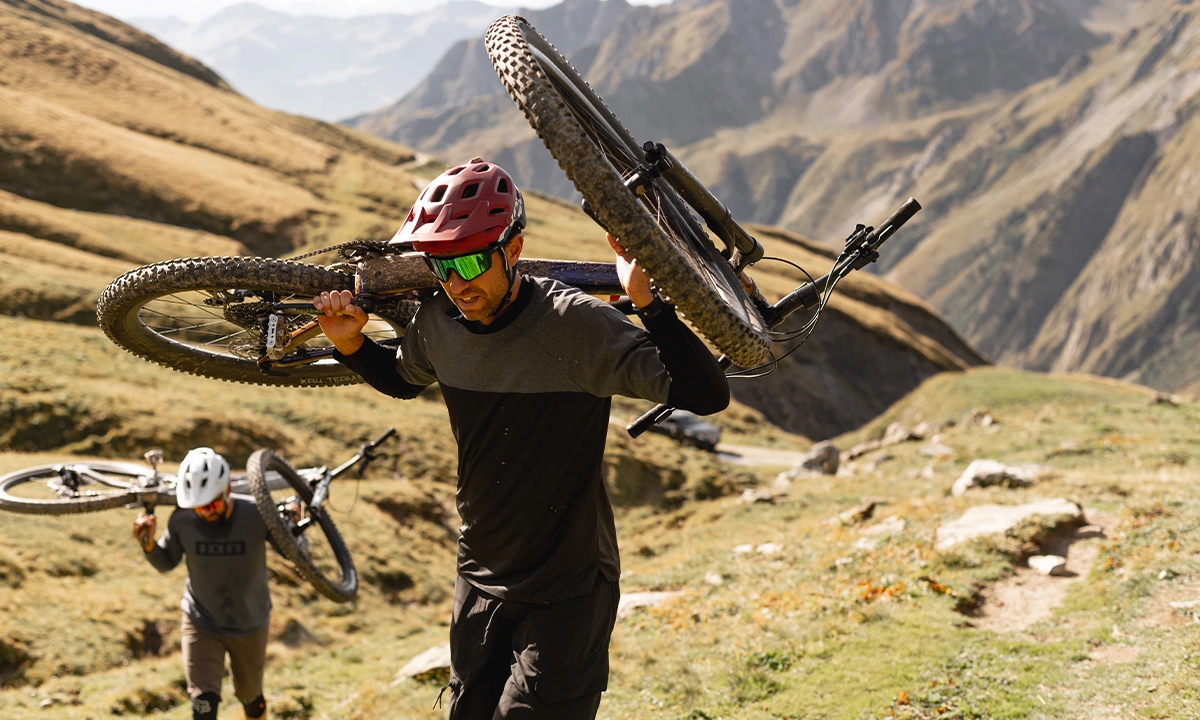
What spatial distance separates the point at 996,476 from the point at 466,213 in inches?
648

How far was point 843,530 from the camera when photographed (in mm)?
14805

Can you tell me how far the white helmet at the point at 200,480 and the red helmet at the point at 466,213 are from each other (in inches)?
229

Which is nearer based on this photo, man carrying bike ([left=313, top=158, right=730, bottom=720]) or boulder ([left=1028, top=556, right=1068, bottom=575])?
man carrying bike ([left=313, top=158, right=730, bottom=720])

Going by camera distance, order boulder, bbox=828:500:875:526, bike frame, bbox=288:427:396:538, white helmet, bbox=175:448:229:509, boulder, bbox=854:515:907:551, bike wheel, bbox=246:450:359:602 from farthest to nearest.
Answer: boulder, bbox=828:500:875:526 < boulder, bbox=854:515:907:551 < bike frame, bbox=288:427:396:538 < bike wheel, bbox=246:450:359:602 < white helmet, bbox=175:448:229:509

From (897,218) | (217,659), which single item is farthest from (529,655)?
(217,659)

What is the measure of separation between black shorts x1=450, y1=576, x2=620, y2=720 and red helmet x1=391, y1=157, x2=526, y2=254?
6.38ft

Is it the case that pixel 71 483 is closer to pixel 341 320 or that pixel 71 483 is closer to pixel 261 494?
Result: pixel 261 494

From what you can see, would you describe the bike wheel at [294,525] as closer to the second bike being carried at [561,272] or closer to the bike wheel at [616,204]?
the second bike being carried at [561,272]

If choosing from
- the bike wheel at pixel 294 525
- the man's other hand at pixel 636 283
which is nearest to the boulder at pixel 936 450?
the bike wheel at pixel 294 525

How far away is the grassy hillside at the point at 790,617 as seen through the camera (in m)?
7.85

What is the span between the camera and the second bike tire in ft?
20.1

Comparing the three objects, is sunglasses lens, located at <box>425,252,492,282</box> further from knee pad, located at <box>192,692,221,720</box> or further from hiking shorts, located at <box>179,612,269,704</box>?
knee pad, located at <box>192,692,221,720</box>

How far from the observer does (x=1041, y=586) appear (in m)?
10.6

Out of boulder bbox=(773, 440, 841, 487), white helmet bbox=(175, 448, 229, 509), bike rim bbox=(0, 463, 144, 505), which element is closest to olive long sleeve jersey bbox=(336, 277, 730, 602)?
white helmet bbox=(175, 448, 229, 509)
